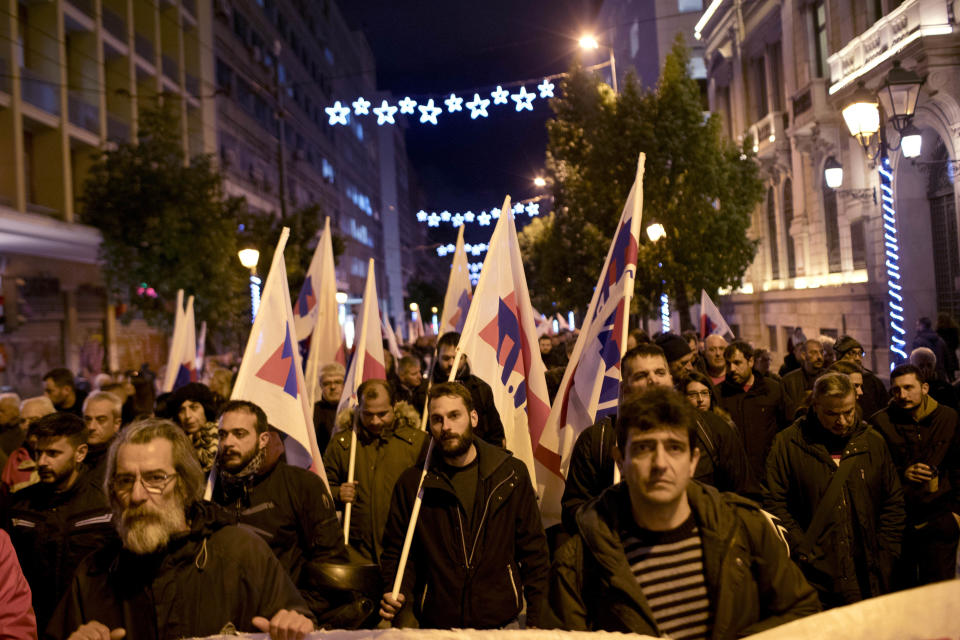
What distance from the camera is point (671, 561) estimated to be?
9.60ft

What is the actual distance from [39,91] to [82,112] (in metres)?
2.58

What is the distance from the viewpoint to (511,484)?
4637mm

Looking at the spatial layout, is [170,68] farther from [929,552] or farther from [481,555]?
[929,552]

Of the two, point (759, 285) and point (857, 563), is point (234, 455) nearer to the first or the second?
point (857, 563)

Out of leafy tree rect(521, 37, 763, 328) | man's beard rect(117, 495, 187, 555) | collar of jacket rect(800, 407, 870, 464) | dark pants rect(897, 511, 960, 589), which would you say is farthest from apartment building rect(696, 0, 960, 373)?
man's beard rect(117, 495, 187, 555)

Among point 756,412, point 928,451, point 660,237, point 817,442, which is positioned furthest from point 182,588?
point 660,237

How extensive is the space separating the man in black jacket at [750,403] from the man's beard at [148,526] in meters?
5.44

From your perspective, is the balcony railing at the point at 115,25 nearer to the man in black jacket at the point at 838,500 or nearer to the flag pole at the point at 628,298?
the flag pole at the point at 628,298

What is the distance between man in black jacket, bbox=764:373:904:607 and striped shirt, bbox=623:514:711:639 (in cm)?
230

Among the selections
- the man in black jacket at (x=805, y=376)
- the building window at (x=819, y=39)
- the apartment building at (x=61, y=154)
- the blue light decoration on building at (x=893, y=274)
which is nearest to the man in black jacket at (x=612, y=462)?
the man in black jacket at (x=805, y=376)

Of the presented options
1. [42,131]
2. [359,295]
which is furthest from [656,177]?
[359,295]

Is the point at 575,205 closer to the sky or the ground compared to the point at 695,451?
closer to the sky

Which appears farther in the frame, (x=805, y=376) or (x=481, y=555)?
(x=805, y=376)

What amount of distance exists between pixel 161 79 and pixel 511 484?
31887 mm
